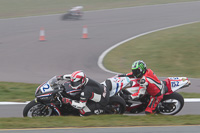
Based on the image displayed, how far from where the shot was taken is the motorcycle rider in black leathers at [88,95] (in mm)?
7934

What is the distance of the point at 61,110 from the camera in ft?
27.7

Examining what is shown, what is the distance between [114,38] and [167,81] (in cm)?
1316

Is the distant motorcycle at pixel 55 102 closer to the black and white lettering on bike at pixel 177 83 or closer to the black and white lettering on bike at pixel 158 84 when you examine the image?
the black and white lettering on bike at pixel 158 84

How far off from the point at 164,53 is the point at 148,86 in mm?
10313

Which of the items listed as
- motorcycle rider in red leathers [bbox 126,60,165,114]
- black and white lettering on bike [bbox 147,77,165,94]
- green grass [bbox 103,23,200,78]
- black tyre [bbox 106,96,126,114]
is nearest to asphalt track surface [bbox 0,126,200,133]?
black tyre [bbox 106,96,126,114]

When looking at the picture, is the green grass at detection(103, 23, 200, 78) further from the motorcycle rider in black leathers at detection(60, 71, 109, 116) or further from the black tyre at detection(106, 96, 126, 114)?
the motorcycle rider in black leathers at detection(60, 71, 109, 116)

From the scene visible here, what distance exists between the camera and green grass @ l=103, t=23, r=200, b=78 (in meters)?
16.1

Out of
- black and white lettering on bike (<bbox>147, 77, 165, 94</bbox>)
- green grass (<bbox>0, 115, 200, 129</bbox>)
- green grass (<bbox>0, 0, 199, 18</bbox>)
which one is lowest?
green grass (<bbox>0, 115, 200, 129</bbox>)

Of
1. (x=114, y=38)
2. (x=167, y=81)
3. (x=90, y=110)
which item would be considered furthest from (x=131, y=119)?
(x=114, y=38)

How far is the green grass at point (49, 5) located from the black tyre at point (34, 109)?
68.9 feet

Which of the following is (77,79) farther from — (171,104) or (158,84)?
(171,104)

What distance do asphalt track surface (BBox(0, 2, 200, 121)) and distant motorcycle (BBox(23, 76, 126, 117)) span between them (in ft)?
4.29

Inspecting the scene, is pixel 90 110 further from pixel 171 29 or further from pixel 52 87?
pixel 171 29

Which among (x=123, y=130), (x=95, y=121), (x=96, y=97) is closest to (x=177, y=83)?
(x=96, y=97)
